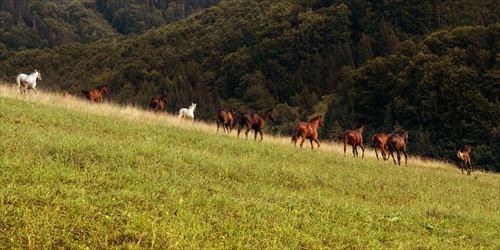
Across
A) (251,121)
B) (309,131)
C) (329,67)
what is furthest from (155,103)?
(329,67)

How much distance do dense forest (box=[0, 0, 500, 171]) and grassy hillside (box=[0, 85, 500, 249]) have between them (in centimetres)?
3345

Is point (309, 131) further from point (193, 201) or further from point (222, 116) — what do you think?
point (193, 201)

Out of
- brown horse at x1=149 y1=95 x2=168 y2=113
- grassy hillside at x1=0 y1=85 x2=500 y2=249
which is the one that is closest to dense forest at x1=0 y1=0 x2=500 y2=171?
brown horse at x1=149 y1=95 x2=168 y2=113

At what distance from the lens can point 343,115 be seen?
2589 inches

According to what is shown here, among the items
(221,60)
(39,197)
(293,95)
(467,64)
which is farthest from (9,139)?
(221,60)

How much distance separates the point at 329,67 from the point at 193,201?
84.2 metres

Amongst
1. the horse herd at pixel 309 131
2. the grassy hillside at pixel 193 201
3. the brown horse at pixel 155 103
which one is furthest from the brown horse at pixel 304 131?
the brown horse at pixel 155 103

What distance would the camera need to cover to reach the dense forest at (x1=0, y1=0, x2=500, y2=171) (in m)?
50.1

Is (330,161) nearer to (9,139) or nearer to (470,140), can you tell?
(9,139)

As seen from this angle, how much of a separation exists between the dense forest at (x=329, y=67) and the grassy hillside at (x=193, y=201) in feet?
110

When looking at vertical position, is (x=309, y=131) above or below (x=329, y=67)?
below

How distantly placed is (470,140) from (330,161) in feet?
113

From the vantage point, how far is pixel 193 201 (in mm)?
8305

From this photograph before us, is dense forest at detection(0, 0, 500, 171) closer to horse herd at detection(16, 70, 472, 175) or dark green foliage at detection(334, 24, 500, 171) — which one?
dark green foliage at detection(334, 24, 500, 171)
